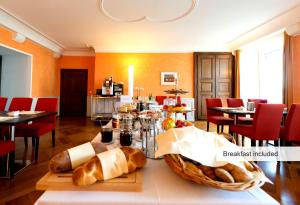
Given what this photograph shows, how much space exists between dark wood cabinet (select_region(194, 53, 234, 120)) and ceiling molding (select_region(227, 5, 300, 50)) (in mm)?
948

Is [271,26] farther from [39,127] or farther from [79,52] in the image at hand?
[79,52]

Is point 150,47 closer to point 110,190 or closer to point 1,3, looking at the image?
point 1,3

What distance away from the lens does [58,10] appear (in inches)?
154

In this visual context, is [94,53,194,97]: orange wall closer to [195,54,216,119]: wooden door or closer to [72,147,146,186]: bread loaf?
[195,54,216,119]: wooden door

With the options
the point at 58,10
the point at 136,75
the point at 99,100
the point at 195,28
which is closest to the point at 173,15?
the point at 195,28

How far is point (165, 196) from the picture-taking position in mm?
551

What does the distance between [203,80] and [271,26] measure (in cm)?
287

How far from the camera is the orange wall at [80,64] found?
762cm

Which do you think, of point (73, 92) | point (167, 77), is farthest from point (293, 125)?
point (73, 92)

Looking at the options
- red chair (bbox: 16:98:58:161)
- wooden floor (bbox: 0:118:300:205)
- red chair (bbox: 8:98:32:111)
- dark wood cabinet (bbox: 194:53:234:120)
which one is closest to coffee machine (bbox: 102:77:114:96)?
red chair (bbox: 16:98:58:161)

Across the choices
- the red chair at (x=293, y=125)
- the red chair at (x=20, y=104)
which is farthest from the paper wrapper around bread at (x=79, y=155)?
the red chair at (x=20, y=104)

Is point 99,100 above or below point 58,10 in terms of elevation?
below

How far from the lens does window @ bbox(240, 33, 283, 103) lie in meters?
5.10

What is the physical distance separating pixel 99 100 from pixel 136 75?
175 centimetres
